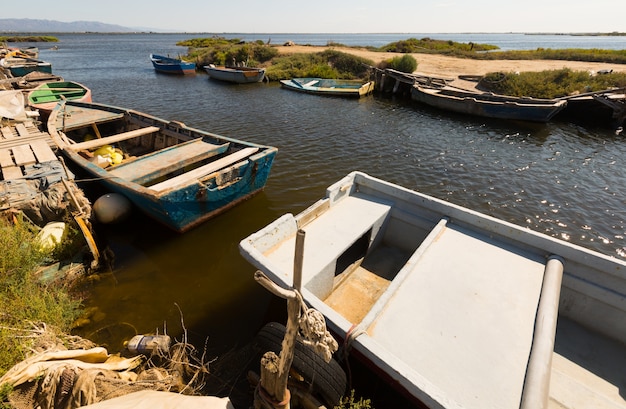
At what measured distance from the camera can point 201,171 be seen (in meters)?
7.36

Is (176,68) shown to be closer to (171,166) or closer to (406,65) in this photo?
(406,65)

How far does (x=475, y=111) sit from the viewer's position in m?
18.1

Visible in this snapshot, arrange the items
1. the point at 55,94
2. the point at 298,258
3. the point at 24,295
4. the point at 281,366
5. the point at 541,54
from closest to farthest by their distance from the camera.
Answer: the point at 298,258
the point at 281,366
the point at 24,295
the point at 55,94
the point at 541,54

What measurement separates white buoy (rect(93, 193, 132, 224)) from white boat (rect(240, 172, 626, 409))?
466 cm

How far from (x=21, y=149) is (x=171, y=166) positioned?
14.2ft

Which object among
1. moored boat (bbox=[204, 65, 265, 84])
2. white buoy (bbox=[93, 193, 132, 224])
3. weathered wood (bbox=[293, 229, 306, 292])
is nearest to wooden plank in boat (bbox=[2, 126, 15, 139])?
white buoy (bbox=[93, 193, 132, 224])

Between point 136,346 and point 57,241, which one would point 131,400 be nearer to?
point 136,346

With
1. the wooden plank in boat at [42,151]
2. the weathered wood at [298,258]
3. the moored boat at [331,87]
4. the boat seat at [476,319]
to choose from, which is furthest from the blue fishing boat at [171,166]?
the moored boat at [331,87]

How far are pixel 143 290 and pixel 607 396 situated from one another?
24.6ft

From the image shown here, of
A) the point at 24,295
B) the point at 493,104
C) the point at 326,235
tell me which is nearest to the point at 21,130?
the point at 24,295

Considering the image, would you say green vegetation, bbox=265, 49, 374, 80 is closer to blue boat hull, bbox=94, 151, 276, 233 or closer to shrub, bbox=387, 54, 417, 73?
shrub, bbox=387, 54, 417, 73

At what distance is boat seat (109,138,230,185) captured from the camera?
7230mm

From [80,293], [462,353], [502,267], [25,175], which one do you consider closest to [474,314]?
[462,353]

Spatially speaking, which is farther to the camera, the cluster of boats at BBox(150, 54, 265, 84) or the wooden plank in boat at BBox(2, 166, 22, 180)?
the cluster of boats at BBox(150, 54, 265, 84)
